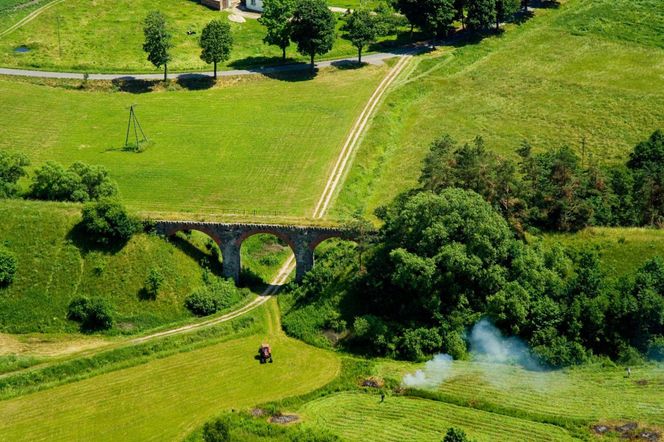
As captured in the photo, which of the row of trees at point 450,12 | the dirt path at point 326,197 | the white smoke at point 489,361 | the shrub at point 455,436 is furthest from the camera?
the row of trees at point 450,12

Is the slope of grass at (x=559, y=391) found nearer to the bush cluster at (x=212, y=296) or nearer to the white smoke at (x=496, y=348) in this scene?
the white smoke at (x=496, y=348)

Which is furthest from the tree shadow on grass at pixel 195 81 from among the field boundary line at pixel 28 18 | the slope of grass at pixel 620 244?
the slope of grass at pixel 620 244

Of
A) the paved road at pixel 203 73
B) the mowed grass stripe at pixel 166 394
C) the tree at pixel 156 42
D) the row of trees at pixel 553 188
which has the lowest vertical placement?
the mowed grass stripe at pixel 166 394

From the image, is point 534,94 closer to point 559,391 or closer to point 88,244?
point 559,391

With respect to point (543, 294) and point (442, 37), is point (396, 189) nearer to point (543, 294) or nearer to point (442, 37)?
point (543, 294)

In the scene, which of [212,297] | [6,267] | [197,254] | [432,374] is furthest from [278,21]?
[432,374]

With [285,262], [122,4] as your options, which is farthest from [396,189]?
[122,4]
